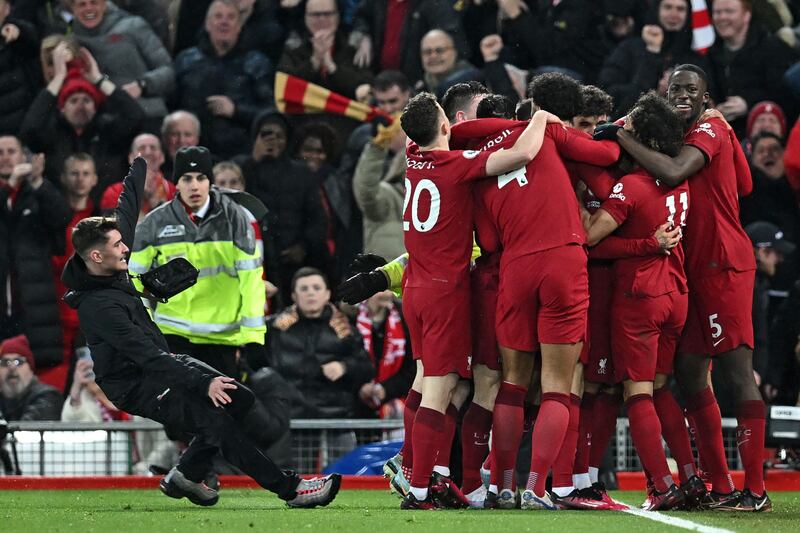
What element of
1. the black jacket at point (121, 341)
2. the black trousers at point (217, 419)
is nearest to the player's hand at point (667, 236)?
A: the black trousers at point (217, 419)

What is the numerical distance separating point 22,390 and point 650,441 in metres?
5.95

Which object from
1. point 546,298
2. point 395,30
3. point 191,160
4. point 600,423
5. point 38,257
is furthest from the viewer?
point 395,30

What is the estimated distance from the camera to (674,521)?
654 centimetres

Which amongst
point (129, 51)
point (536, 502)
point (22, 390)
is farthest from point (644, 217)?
point (129, 51)

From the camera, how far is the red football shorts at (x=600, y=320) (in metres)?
7.64

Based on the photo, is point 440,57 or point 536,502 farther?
point 440,57

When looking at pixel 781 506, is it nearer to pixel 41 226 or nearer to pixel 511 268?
pixel 511 268

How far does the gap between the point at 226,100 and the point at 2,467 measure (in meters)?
3.96

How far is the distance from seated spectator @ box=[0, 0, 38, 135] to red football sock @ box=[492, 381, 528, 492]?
6.95 metres

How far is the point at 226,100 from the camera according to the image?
13.0 metres

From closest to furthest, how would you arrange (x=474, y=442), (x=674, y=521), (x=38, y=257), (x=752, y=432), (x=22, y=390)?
(x=674, y=521) → (x=752, y=432) → (x=474, y=442) → (x=22, y=390) → (x=38, y=257)

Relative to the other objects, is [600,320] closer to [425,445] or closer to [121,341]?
[425,445]

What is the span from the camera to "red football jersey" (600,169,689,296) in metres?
7.45

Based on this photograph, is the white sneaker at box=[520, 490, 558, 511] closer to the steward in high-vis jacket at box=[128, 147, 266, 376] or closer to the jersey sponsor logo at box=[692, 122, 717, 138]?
the jersey sponsor logo at box=[692, 122, 717, 138]
